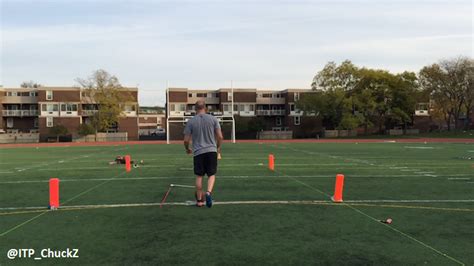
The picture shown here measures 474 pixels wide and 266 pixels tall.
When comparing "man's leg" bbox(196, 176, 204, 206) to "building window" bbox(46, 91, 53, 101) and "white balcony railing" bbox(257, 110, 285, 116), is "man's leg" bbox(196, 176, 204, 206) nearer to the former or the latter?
"white balcony railing" bbox(257, 110, 285, 116)

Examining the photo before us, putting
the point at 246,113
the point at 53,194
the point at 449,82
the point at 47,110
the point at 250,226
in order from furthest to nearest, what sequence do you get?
the point at 246,113
the point at 47,110
the point at 449,82
the point at 53,194
the point at 250,226

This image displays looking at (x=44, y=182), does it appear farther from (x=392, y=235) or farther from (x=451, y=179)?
(x=451, y=179)

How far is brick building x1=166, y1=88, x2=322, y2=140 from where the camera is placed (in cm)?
7412

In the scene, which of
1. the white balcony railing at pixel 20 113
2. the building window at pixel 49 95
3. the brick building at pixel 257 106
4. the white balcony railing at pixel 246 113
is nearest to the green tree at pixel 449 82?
the brick building at pixel 257 106

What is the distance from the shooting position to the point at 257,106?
7869 centimetres

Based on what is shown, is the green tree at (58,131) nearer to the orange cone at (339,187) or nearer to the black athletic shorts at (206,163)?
the black athletic shorts at (206,163)

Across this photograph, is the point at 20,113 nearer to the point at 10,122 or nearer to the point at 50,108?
the point at 10,122

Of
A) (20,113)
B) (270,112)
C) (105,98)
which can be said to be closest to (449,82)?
(270,112)

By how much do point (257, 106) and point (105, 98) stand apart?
29.9m

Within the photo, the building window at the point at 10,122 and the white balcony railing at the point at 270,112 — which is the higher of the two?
the white balcony railing at the point at 270,112

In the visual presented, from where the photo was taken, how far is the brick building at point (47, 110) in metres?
70.0

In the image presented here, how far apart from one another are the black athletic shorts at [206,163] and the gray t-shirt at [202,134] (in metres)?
0.08

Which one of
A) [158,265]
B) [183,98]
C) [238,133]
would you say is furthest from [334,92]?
[158,265]

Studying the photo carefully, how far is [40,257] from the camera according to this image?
461 centimetres
